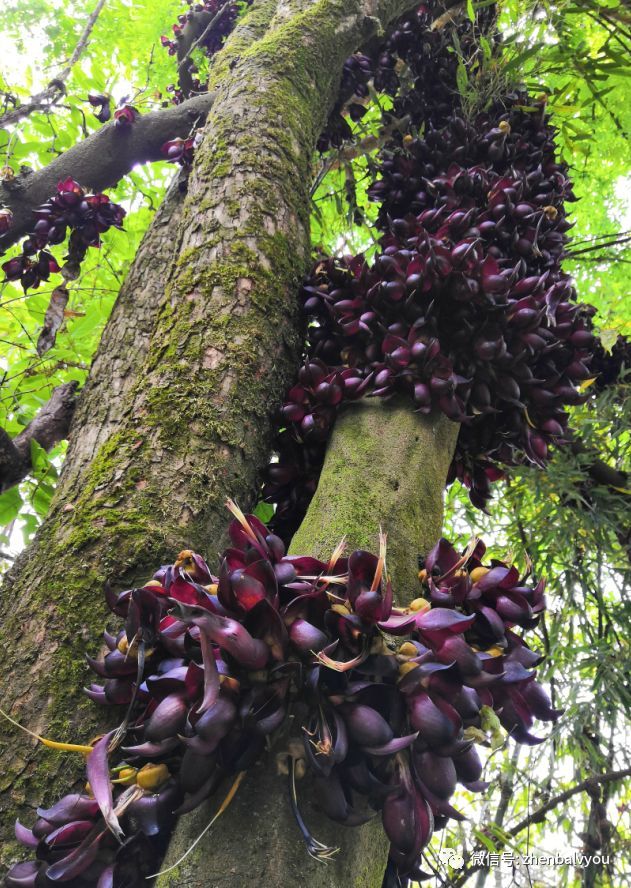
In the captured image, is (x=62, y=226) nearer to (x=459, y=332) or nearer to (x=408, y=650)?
(x=459, y=332)

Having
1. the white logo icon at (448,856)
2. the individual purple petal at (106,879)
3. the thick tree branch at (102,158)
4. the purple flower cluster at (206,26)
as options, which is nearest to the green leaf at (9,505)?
the thick tree branch at (102,158)

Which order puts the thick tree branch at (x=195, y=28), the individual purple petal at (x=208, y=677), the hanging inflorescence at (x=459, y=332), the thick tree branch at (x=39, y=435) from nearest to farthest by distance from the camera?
the individual purple petal at (x=208, y=677)
the hanging inflorescence at (x=459, y=332)
the thick tree branch at (x=39, y=435)
the thick tree branch at (x=195, y=28)

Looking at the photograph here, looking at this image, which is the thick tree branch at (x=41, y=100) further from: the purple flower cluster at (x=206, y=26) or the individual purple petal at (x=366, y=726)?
the individual purple petal at (x=366, y=726)

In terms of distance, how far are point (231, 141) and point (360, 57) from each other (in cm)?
120

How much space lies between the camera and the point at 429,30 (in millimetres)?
2705

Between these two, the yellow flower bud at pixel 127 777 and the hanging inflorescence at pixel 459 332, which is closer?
the yellow flower bud at pixel 127 777

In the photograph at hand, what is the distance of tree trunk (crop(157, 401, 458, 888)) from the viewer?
0.74 metres

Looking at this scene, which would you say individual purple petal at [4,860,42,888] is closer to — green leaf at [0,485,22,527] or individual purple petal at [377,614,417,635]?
individual purple petal at [377,614,417,635]

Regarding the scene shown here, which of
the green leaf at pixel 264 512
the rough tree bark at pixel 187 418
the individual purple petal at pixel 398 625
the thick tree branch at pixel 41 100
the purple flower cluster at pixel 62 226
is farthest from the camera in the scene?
the thick tree branch at pixel 41 100

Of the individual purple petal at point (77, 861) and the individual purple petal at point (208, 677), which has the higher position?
the individual purple petal at point (208, 677)

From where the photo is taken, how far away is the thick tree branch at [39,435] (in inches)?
64.6

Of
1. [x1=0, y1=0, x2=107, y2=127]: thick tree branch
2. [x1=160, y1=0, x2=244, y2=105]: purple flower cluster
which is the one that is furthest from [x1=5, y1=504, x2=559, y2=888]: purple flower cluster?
[x1=160, y1=0, x2=244, y2=105]: purple flower cluster

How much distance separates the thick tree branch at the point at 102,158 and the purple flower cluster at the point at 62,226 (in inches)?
3.0

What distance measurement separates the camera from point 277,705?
80 cm
